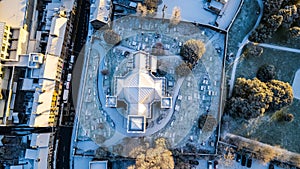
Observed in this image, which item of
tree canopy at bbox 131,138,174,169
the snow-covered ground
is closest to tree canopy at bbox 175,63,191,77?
tree canopy at bbox 131,138,174,169

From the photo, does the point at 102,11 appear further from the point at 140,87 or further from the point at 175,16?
the point at 140,87

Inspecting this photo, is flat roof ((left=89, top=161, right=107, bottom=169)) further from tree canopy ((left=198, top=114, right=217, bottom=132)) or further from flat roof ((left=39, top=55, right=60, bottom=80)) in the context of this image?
tree canopy ((left=198, top=114, right=217, bottom=132))

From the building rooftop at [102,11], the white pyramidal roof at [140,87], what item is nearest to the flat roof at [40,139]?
the white pyramidal roof at [140,87]

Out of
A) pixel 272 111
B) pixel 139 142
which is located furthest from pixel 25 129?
pixel 272 111

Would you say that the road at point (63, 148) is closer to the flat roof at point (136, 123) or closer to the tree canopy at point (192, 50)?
the flat roof at point (136, 123)

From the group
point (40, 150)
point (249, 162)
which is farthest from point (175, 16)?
point (40, 150)

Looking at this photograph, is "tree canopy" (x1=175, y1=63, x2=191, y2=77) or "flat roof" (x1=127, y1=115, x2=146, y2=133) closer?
"flat roof" (x1=127, y1=115, x2=146, y2=133)
